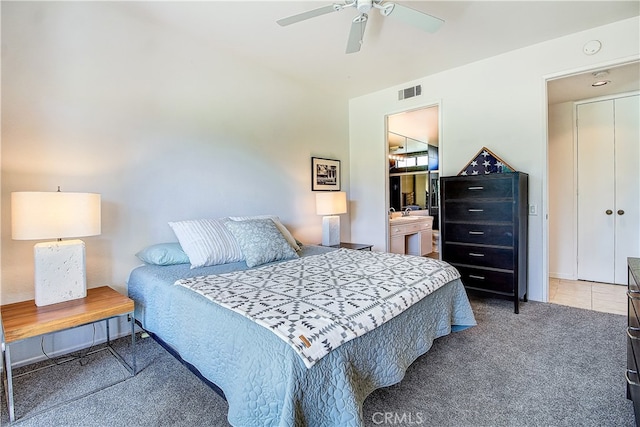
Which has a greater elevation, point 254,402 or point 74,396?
point 254,402

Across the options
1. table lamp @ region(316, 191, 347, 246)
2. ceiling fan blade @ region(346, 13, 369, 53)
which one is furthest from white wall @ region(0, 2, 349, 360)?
ceiling fan blade @ region(346, 13, 369, 53)

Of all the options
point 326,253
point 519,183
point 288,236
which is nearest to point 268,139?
point 288,236

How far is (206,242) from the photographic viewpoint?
8.13 ft

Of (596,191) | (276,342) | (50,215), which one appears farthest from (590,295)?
(50,215)

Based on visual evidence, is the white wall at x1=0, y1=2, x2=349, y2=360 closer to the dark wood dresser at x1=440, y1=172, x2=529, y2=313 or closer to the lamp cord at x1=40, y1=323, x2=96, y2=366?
the lamp cord at x1=40, y1=323, x2=96, y2=366

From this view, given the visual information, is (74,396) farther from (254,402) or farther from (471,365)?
(471,365)

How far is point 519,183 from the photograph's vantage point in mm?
2895

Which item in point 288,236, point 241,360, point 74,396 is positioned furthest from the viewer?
point 288,236

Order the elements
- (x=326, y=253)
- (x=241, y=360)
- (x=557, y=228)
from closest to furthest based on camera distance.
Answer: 1. (x=241, y=360)
2. (x=326, y=253)
3. (x=557, y=228)

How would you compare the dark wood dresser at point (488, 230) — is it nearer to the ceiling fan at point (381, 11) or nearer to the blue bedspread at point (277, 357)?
the blue bedspread at point (277, 357)

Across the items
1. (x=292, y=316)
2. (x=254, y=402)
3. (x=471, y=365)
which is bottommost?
(x=471, y=365)

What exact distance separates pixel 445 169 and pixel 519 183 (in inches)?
38.4

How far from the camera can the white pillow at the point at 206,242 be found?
7.90ft

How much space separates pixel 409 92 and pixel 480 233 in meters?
2.02
